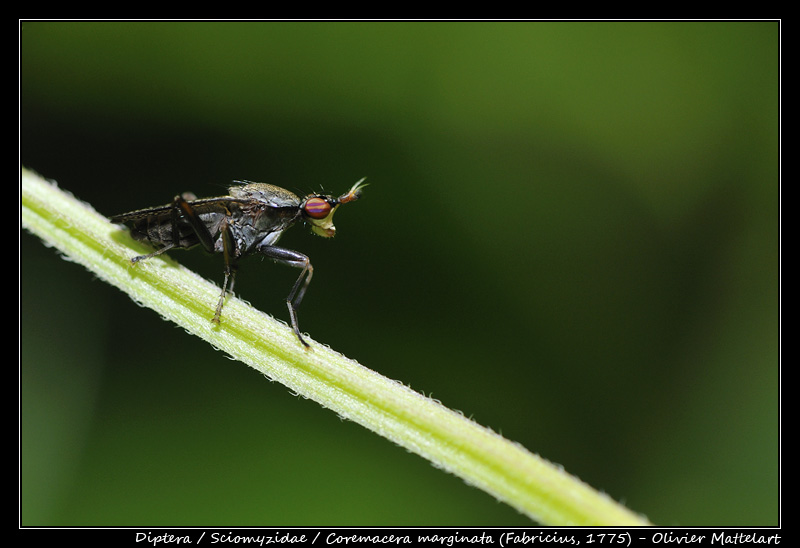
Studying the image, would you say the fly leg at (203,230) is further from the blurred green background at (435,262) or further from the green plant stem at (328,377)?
the green plant stem at (328,377)

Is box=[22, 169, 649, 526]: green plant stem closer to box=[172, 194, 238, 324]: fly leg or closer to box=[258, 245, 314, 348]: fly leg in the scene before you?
box=[172, 194, 238, 324]: fly leg

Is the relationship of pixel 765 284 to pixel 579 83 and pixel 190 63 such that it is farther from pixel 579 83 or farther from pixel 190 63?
pixel 190 63

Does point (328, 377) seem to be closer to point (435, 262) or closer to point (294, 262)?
point (294, 262)

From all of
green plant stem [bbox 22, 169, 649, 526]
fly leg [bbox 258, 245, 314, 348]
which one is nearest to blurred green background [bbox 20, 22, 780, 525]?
fly leg [bbox 258, 245, 314, 348]

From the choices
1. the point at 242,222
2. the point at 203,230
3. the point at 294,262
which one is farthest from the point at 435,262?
the point at 203,230

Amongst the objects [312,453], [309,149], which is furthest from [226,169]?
[312,453]

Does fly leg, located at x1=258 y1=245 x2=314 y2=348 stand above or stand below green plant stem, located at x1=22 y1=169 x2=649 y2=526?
above

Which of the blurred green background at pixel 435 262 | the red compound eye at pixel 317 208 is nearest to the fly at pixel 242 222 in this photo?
the red compound eye at pixel 317 208
